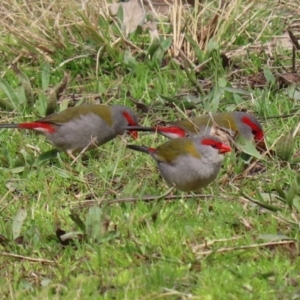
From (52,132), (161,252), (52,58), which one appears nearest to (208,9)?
(52,58)

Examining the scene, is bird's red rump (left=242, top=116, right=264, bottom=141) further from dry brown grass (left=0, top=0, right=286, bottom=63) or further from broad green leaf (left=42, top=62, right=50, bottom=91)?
broad green leaf (left=42, top=62, right=50, bottom=91)

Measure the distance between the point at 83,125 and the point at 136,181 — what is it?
1.11m

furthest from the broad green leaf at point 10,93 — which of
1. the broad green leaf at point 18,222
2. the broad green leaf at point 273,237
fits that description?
the broad green leaf at point 273,237

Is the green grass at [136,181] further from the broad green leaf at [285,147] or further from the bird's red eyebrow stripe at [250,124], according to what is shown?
the bird's red eyebrow stripe at [250,124]

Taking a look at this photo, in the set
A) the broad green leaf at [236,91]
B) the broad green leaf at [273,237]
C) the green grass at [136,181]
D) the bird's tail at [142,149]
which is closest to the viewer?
the green grass at [136,181]

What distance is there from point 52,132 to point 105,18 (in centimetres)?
169

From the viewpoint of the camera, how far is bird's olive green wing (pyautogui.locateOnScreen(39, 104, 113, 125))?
6.65m

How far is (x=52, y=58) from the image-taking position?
25.9 feet

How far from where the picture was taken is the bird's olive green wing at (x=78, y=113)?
665cm

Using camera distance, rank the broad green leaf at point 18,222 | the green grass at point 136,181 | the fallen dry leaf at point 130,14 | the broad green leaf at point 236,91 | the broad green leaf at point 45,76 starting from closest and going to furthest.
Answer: the green grass at point 136,181 < the broad green leaf at point 18,222 < the broad green leaf at point 236,91 < the broad green leaf at point 45,76 < the fallen dry leaf at point 130,14

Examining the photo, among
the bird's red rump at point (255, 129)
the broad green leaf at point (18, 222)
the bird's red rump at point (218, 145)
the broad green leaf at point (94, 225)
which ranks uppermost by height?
the broad green leaf at point (94, 225)

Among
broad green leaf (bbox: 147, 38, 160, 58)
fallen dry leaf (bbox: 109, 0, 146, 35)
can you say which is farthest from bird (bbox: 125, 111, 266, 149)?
fallen dry leaf (bbox: 109, 0, 146, 35)

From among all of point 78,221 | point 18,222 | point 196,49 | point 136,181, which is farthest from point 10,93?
point 78,221

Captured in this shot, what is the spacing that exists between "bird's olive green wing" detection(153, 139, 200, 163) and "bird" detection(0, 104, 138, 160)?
0.77m
